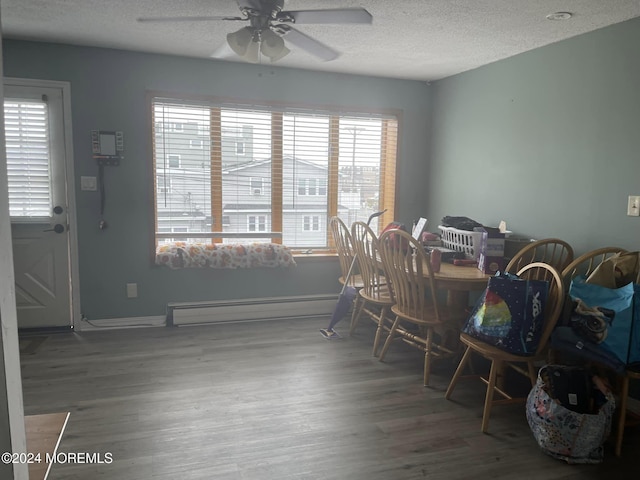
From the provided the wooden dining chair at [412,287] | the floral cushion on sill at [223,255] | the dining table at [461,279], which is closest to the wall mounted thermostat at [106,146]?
the floral cushion on sill at [223,255]

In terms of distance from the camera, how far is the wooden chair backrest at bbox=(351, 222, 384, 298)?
3.24m

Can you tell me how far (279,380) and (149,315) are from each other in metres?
1.60

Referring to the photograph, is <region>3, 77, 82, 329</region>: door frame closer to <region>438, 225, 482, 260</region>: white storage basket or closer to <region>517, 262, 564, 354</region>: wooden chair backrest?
<region>438, 225, 482, 260</region>: white storage basket

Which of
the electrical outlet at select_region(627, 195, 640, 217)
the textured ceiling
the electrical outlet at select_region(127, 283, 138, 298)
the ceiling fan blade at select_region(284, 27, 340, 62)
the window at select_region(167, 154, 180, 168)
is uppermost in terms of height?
the textured ceiling

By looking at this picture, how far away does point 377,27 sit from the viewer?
9.37ft

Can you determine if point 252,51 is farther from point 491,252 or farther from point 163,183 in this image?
point 491,252

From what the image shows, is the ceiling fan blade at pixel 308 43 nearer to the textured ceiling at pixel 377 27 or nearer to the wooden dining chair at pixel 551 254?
the textured ceiling at pixel 377 27

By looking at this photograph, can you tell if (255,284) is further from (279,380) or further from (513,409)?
(513,409)

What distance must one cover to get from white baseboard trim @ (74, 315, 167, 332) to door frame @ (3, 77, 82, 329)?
6 cm

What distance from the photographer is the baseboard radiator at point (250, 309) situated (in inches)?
149

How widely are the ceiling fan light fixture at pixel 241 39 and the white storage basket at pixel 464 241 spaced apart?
192cm

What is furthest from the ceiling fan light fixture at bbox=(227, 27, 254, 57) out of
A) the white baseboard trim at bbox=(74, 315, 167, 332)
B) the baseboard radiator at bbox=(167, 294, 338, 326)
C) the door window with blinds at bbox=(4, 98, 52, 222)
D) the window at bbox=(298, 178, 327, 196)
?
the white baseboard trim at bbox=(74, 315, 167, 332)

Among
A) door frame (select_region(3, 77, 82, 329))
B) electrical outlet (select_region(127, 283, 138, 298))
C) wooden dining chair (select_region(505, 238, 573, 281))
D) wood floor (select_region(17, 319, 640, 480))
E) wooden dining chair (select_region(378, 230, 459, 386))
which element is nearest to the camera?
wood floor (select_region(17, 319, 640, 480))

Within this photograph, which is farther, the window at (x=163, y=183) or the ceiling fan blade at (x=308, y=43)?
the window at (x=163, y=183)
